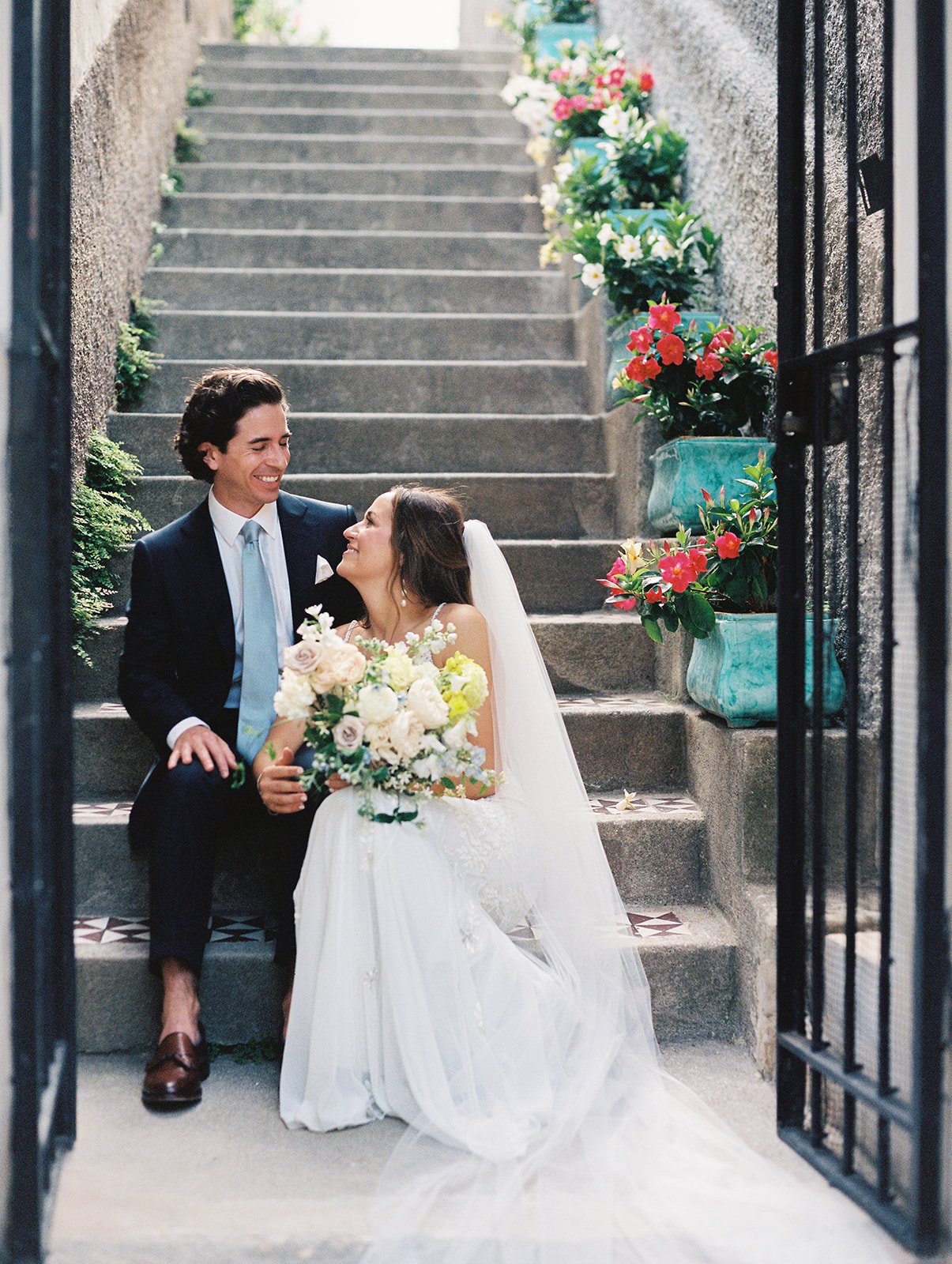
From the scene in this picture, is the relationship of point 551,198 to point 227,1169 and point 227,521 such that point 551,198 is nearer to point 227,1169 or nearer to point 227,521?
point 227,521

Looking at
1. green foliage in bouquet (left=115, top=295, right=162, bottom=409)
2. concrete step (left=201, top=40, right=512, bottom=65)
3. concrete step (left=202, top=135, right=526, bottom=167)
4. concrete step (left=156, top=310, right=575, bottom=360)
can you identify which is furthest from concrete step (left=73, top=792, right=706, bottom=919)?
concrete step (left=201, top=40, right=512, bottom=65)

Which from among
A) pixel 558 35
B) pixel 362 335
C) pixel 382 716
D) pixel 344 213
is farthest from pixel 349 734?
pixel 558 35

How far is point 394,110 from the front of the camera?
673 centimetres

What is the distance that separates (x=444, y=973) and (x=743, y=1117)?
0.69 metres

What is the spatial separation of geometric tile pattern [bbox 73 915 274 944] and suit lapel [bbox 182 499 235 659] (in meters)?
0.68

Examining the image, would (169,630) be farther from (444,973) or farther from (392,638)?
(444,973)

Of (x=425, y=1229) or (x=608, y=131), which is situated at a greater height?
(x=608, y=131)

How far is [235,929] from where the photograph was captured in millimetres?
2998

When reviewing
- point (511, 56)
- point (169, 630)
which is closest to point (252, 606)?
point (169, 630)

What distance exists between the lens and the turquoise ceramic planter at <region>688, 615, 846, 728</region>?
2957 mm

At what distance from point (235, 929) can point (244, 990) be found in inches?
Result: 8.2

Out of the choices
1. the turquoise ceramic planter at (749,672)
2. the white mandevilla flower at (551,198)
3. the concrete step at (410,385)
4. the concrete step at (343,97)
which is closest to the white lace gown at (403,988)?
the turquoise ceramic planter at (749,672)

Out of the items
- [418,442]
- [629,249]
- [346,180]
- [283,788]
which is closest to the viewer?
[283,788]

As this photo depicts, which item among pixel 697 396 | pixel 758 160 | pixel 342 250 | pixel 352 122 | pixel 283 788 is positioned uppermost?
pixel 352 122
